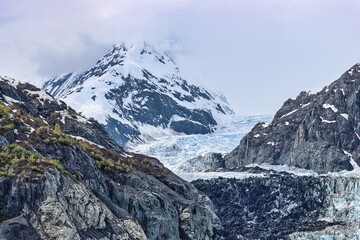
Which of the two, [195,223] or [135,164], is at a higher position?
[135,164]

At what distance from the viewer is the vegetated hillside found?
2559 inches

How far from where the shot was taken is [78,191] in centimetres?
7038

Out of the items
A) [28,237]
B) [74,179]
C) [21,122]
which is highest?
[21,122]

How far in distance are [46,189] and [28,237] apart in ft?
18.2

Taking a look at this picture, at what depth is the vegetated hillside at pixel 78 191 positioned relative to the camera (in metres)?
65.0

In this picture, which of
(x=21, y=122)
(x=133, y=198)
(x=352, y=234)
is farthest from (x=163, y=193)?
(x=352, y=234)

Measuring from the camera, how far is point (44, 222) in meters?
64.5

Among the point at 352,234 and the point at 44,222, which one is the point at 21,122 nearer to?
the point at 44,222

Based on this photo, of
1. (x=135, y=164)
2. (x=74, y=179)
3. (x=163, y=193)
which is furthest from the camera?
(x=135, y=164)

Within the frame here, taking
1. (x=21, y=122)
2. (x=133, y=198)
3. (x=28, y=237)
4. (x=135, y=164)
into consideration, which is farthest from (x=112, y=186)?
(x=28, y=237)

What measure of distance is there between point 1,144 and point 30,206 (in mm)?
12784

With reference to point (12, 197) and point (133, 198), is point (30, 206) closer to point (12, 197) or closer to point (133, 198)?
point (12, 197)

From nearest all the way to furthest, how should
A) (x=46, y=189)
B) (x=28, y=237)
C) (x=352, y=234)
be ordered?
(x=28, y=237) < (x=46, y=189) < (x=352, y=234)

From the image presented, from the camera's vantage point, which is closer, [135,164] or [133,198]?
[133,198]
